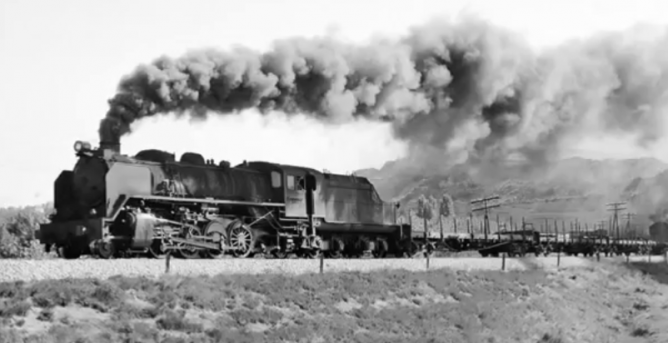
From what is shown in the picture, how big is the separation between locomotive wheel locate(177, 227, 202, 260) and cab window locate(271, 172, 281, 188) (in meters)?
4.94

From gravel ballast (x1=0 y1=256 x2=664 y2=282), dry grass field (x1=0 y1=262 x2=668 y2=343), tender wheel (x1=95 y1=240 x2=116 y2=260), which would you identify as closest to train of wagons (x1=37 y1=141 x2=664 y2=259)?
tender wheel (x1=95 y1=240 x2=116 y2=260)

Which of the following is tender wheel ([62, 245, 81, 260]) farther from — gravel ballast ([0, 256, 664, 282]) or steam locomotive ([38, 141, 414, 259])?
gravel ballast ([0, 256, 664, 282])

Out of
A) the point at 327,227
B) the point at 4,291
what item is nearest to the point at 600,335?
the point at 327,227

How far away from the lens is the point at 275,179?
30.0 metres

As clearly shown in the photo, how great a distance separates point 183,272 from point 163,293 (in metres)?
3.11

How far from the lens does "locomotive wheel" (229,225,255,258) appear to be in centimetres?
2683

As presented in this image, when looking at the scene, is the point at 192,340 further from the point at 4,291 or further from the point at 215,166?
the point at 215,166

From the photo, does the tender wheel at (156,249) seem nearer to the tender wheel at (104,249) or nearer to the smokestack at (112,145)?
the tender wheel at (104,249)

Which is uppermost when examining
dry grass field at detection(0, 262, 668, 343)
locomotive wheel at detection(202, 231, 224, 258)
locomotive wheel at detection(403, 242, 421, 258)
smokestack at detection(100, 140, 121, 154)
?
smokestack at detection(100, 140, 121, 154)

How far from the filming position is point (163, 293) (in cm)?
1778

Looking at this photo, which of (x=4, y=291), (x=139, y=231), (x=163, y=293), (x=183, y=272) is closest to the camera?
(x=4, y=291)

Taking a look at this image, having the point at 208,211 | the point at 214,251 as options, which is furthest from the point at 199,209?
the point at 214,251

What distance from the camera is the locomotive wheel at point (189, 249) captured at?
25.1 meters

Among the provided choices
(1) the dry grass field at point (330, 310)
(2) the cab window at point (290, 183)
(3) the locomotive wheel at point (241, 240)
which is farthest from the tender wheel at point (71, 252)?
(2) the cab window at point (290, 183)
